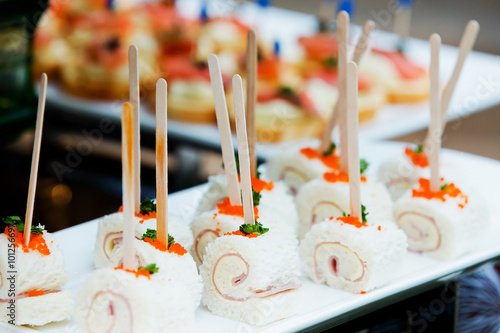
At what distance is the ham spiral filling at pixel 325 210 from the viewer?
2.29 meters

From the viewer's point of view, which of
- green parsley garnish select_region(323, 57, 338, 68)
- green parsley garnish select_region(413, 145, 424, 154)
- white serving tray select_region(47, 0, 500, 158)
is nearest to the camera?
green parsley garnish select_region(413, 145, 424, 154)

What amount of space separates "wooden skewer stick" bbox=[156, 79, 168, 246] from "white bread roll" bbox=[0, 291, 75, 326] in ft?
0.93

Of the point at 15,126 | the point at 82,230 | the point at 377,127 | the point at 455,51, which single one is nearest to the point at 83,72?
the point at 15,126

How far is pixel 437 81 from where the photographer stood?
7.11 feet

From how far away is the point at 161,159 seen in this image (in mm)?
1735

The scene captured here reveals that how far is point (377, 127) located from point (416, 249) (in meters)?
1.84

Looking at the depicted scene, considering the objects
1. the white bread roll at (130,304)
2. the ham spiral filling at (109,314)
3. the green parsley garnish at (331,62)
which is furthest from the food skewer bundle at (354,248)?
the green parsley garnish at (331,62)

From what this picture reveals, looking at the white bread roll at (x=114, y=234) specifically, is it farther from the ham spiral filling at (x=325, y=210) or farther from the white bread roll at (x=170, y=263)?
the ham spiral filling at (x=325, y=210)

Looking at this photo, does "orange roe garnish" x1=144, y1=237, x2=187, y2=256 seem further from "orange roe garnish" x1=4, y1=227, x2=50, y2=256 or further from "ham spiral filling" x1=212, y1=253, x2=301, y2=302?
"orange roe garnish" x1=4, y1=227, x2=50, y2=256

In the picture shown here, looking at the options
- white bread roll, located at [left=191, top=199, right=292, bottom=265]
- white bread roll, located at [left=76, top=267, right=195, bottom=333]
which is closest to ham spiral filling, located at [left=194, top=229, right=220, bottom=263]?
white bread roll, located at [left=191, top=199, right=292, bottom=265]

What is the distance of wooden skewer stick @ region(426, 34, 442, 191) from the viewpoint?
2.12m

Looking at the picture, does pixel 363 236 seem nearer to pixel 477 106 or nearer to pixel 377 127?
pixel 377 127

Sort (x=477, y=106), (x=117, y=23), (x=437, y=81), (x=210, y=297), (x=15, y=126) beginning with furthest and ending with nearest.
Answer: (x=117, y=23) → (x=477, y=106) → (x=15, y=126) → (x=437, y=81) → (x=210, y=297)

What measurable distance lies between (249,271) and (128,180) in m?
0.43
